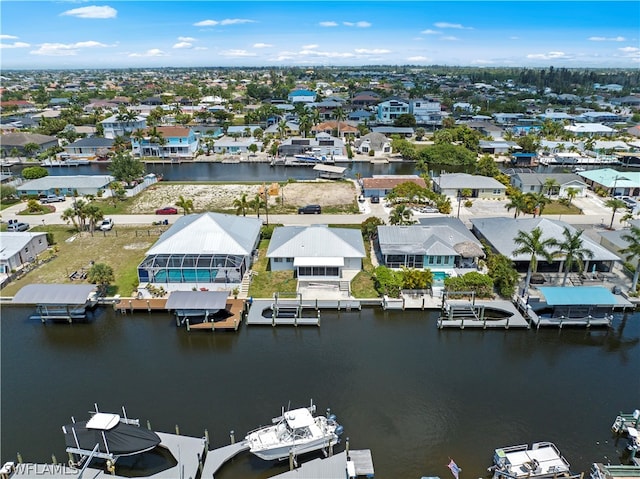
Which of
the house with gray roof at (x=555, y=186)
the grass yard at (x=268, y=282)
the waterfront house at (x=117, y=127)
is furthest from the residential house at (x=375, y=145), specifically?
the grass yard at (x=268, y=282)

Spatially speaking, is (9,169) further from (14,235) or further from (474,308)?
(474,308)

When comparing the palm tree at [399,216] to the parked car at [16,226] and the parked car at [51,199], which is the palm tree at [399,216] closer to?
the parked car at [16,226]

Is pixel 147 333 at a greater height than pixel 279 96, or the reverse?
pixel 279 96

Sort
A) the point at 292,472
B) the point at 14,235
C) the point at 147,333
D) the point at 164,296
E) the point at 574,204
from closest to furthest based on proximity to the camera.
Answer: the point at 292,472, the point at 147,333, the point at 164,296, the point at 14,235, the point at 574,204

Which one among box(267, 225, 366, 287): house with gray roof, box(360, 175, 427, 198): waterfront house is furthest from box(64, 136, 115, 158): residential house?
box(267, 225, 366, 287): house with gray roof

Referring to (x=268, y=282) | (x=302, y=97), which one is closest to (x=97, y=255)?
(x=268, y=282)

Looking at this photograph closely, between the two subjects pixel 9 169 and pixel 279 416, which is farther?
pixel 9 169

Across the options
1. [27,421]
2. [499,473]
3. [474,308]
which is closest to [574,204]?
[474,308]
